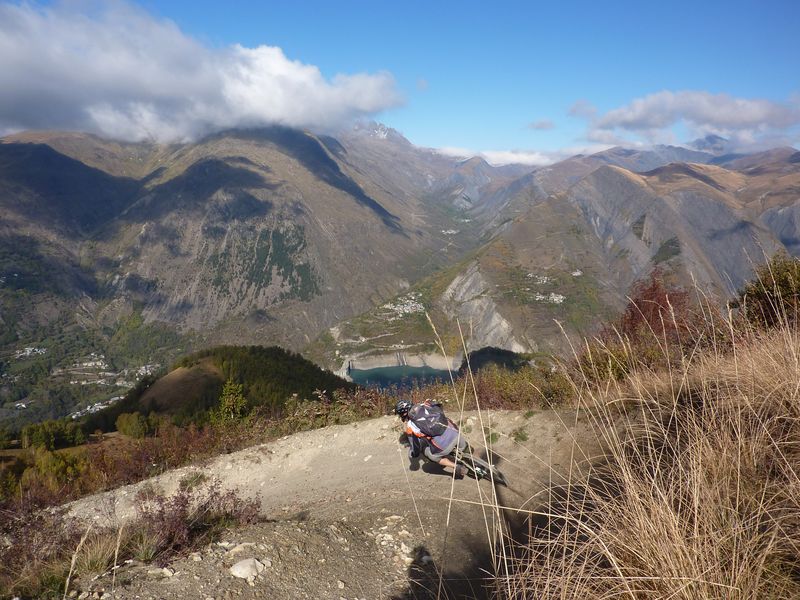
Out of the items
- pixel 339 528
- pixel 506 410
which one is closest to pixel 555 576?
pixel 339 528

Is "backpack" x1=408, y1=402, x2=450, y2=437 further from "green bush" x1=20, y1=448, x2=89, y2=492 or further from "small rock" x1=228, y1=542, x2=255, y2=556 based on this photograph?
"green bush" x1=20, y1=448, x2=89, y2=492

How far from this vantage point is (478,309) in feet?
548

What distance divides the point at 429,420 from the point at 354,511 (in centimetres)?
231

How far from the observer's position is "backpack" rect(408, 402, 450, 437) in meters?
8.77

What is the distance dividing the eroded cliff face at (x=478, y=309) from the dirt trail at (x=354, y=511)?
380 feet

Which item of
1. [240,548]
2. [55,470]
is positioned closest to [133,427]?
[55,470]

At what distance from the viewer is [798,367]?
339 cm

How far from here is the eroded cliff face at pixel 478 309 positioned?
147 m

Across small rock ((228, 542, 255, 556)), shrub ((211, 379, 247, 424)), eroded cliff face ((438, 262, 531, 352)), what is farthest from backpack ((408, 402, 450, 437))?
eroded cliff face ((438, 262, 531, 352))

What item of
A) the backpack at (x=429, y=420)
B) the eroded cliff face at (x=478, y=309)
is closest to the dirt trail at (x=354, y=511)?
the backpack at (x=429, y=420)

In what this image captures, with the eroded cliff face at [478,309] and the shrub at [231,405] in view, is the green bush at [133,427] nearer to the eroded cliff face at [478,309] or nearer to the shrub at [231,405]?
the shrub at [231,405]

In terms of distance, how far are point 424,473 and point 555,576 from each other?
764 cm

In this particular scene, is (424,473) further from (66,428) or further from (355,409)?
(66,428)

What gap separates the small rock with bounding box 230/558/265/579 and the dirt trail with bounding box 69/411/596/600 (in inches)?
3.4
